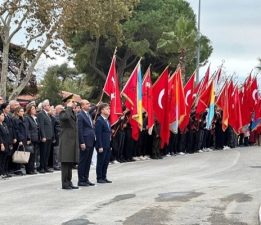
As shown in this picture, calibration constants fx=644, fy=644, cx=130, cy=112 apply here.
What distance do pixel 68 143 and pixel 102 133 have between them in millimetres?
1091

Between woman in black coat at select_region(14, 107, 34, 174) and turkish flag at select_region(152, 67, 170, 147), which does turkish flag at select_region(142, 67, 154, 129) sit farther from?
woman in black coat at select_region(14, 107, 34, 174)

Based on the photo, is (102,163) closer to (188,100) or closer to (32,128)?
(32,128)

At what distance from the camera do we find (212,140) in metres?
25.8

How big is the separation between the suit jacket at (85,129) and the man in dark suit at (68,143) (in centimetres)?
33

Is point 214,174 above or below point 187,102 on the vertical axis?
below

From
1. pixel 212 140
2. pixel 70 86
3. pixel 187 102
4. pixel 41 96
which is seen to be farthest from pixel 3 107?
pixel 70 86

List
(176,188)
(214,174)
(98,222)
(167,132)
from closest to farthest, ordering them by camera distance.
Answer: (98,222) → (176,188) → (214,174) → (167,132)

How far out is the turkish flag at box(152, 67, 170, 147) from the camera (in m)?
19.8

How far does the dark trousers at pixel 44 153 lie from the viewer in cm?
1574

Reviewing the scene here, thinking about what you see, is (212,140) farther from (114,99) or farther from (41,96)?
(41,96)

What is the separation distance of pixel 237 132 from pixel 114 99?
10439 mm

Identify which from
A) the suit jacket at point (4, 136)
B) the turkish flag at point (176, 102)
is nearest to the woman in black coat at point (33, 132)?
the suit jacket at point (4, 136)

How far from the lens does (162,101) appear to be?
19.9m

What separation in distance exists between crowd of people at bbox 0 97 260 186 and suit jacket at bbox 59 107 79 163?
0.04m
